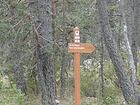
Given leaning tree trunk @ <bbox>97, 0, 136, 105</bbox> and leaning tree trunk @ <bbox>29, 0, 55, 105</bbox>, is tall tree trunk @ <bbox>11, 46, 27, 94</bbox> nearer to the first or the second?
leaning tree trunk @ <bbox>29, 0, 55, 105</bbox>

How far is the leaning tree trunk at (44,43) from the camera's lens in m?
9.16

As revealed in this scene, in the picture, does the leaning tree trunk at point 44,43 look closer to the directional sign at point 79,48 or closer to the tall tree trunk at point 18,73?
the directional sign at point 79,48

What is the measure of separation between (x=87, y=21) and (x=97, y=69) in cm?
321

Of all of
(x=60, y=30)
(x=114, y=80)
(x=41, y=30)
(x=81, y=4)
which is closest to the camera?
(x=41, y=30)

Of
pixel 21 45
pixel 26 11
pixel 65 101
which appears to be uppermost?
pixel 26 11

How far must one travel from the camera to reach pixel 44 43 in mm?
9188

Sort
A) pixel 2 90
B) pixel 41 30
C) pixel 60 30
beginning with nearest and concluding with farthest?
pixel 41 30 < pixel 2 90 < pixel 60 30

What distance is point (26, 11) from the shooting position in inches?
372

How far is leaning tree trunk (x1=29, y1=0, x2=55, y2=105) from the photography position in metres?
9.16

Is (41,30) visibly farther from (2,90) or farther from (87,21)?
(87,21)

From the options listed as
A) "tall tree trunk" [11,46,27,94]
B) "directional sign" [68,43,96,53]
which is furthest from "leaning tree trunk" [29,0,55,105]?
"tall tree trunk" [11,46,27,94]

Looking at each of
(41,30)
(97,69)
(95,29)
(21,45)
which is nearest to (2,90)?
(21,45)

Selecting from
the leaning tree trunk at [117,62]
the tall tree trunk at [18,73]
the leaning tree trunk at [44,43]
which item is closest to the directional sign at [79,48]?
the leaning tree trunk at [44,43]

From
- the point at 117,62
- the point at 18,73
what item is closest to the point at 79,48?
the point at 117,62
